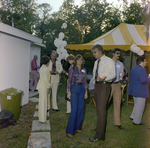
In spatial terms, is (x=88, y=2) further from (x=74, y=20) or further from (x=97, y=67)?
(x=97, y=67)

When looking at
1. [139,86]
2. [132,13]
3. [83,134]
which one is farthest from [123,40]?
[132,13]

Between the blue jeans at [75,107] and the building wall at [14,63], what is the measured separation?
244cm

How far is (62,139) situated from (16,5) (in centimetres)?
3200

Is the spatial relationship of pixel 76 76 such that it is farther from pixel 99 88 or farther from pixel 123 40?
pixel 123 40

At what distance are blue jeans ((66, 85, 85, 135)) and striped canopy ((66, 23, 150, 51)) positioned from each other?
4.23 m

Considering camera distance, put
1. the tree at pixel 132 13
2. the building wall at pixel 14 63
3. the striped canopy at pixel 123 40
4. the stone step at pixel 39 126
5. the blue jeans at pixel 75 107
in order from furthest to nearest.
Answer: the tree at pixel 132 13, the striped canopy at pixel 123 40, the building wall at pixel 14 63, the stone step at pixel 39 126, the blue jeans at pixel 75 107

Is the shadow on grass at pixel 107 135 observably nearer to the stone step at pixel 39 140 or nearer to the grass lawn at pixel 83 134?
the grass lawn at pixel 83 134

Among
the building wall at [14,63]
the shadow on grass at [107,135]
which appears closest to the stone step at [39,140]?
the shadow on grass at [107,135]

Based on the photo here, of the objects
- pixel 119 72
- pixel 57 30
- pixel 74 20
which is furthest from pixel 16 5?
pixel 119 72

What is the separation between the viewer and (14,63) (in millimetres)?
5859

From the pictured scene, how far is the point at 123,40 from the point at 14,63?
4.88 metres

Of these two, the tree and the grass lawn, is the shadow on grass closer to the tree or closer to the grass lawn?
the grass lawn

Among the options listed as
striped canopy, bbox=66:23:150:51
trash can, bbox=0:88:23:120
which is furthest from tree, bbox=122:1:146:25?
trash can, bbox=0:88:23:120

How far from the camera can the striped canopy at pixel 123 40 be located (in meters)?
7.69
